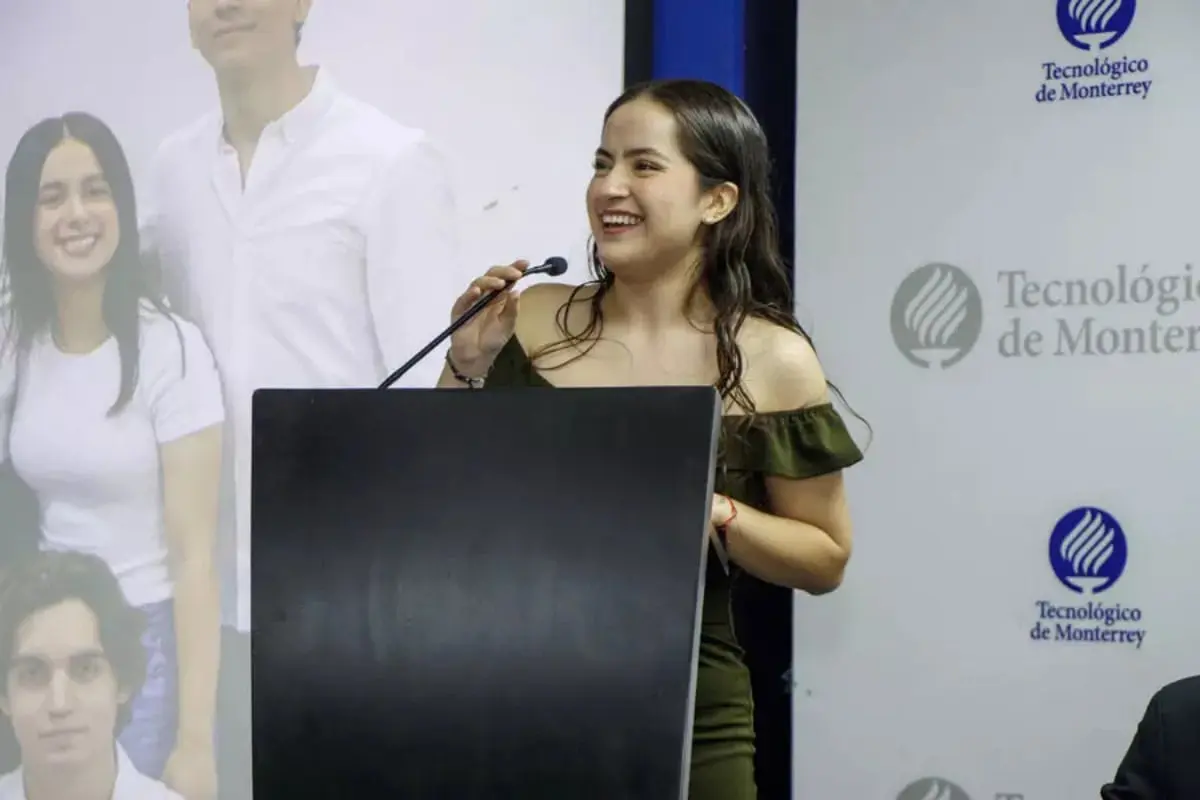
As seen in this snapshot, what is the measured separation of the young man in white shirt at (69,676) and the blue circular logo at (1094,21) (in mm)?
1680

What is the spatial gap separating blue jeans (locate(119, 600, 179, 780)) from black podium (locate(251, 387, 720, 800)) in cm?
117

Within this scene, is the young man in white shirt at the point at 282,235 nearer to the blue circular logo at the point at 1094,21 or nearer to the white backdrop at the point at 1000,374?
the white backdrop at the point at 1000,374

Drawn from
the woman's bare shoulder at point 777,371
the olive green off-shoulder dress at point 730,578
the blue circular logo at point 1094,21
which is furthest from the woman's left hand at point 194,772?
the blue circular logo at point 1094,21

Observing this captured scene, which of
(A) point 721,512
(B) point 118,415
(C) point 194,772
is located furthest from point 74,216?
(A) point 721,512

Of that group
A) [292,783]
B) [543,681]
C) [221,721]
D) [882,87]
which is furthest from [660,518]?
[882,87]

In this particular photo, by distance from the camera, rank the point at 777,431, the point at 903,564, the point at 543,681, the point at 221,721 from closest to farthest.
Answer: the point at 543,681 < the point at 777,431 < the point at 221,721 < the point at 903,564

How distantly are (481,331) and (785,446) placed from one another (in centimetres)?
31

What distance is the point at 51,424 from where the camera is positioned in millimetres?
2176

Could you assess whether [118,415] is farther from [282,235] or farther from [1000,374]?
[1000,374]

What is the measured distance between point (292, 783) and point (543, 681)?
0.64ft

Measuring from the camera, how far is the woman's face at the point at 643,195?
1.37 meters

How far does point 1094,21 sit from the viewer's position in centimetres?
219

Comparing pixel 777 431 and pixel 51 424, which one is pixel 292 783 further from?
pixel 51 424

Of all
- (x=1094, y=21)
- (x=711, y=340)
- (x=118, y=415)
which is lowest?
(x=118, y=415)
